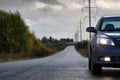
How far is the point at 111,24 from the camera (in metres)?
15.1

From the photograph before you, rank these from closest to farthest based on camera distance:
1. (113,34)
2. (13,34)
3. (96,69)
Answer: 1. (113,34)
2. (96,69)
3. (13,34)

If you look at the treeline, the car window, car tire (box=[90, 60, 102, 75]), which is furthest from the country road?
the treeline

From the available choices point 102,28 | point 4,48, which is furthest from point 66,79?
point 4,48

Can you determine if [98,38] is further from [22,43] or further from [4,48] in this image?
[22,43]

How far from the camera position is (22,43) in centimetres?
9862

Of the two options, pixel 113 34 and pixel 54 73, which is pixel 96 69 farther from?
pixel 54 73

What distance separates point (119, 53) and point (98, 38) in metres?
0.99

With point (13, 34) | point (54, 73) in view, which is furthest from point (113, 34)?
point (13, 34)

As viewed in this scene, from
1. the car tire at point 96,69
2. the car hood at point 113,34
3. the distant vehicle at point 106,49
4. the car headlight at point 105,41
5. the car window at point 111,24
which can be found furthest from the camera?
the car window at point 111,24

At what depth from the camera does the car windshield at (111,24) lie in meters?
15.0

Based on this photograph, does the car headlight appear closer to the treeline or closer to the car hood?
the car hood

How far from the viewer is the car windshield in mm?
14953

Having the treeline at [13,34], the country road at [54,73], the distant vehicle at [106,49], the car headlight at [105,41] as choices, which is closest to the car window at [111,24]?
the distant vehicle at [106,49]

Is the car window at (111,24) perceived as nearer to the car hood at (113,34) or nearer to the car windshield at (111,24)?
the car windshield at (111,24)
